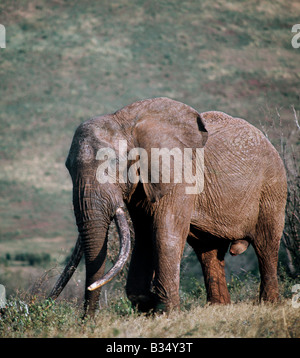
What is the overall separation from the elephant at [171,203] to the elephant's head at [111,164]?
1 cm

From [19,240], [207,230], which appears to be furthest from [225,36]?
[207,230]

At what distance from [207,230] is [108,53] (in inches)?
1725

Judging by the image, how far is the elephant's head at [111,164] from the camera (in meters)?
7.05

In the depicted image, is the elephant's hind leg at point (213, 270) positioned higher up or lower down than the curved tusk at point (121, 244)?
lower down

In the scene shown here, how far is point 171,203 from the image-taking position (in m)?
7.66

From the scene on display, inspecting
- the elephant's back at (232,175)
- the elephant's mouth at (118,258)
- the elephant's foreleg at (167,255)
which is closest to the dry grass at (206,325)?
the elephant's foreleg at (167,255)

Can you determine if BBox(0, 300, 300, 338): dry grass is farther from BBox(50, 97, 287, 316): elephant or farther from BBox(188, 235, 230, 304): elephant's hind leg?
BBox(188, 235, 230, 304): elephant's hind leg

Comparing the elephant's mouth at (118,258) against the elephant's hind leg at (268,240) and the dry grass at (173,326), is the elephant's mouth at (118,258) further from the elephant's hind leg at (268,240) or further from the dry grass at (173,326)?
the elephant's hind leg at (268,240)

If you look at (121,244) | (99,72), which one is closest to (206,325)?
(121,244)

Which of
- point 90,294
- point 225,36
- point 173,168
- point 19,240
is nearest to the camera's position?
point 90,294

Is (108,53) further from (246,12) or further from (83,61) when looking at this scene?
(246,12)

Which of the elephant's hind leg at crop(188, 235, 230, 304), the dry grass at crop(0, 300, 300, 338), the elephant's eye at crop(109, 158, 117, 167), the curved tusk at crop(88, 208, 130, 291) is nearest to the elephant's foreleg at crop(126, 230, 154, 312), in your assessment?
the dry grass at crop(0, 300, 300, 338)

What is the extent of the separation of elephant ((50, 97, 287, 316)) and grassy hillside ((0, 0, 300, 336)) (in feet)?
63.5

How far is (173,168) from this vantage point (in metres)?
7.70
